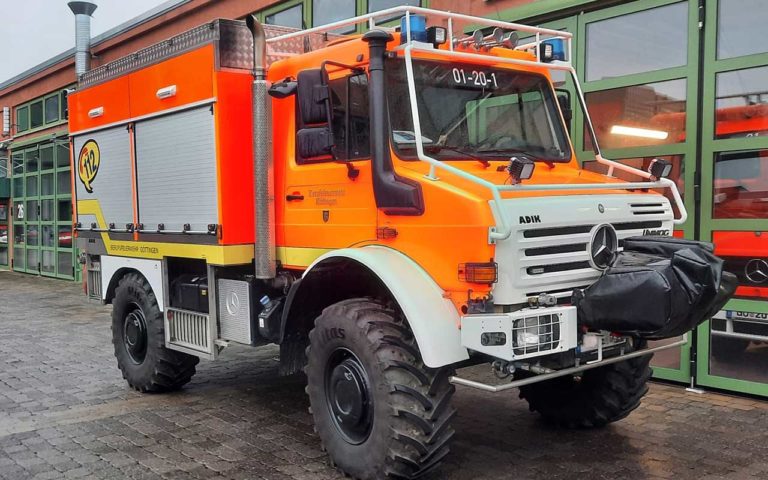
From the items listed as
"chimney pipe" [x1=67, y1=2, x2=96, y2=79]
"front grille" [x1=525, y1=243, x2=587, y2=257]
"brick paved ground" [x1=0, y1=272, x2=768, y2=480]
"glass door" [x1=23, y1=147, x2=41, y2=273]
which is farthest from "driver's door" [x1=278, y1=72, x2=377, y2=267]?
"glass door" [x1=23, y1=147, x2=41, y2=273]

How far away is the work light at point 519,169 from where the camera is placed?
410cm

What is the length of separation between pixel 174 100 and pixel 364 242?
2455mm

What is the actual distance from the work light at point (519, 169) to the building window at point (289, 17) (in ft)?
26.4

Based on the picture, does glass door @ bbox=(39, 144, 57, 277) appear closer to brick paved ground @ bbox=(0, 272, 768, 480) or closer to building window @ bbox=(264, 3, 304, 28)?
building window @ bbox=(264, 3, 304, 28)

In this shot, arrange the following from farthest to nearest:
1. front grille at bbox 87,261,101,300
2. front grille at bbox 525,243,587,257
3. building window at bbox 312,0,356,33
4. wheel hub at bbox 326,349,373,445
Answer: building window at bbox 312,0,356,33
front grille at bbox 87,261,101,300
wheel hub at bbox 326,349,373,445
front grille at bbox 525,243,587,257

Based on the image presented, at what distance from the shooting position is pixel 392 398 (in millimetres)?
4055

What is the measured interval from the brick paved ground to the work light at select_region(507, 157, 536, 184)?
1.94 m

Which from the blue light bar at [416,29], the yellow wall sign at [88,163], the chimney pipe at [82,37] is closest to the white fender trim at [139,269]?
the yellow wall sign at [88,163]

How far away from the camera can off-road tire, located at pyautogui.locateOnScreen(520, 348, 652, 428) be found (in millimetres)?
5180

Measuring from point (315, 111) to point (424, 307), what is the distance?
1.45 m

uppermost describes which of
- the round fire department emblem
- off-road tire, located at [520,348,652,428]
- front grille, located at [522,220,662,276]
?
front grille, located at [522,220,662,276]

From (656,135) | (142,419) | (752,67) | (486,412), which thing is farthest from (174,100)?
(752,67)

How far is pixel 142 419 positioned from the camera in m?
5.93

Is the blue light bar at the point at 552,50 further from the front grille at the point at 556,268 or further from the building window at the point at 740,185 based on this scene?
the building window at the point at 740,185
